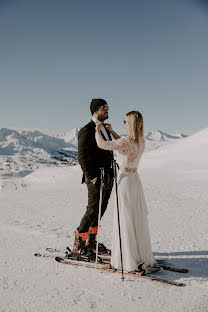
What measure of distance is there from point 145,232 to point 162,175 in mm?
13451

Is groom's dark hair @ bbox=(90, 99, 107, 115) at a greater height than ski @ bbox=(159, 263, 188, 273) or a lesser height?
greater

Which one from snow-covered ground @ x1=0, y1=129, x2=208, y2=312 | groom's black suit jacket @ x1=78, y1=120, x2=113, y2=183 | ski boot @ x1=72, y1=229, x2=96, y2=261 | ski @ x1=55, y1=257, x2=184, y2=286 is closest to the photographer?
snow-covered ground @ x1=0, y1=129, x2=208, y2=312

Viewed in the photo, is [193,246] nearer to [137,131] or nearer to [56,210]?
[137,131]

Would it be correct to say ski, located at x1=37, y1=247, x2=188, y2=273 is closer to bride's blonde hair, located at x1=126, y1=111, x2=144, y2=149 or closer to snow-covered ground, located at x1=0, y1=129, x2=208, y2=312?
snow-covered ground, located at x1=0, y1=129, x2=208, y2=312

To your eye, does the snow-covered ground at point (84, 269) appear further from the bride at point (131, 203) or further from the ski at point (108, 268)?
the bride at point (131, 203)

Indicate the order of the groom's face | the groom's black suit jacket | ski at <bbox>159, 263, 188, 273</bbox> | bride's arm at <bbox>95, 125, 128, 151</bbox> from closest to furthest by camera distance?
bride's arm at <bbox>95, 125, 128, 151</bbox> → ski at <bbox>159, 263, 188, 273</bbox> → the groom's black suit jacket → the groom's face

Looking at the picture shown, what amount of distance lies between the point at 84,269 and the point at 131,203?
4.48 feet

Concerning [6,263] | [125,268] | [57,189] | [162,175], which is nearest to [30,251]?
[6,263]

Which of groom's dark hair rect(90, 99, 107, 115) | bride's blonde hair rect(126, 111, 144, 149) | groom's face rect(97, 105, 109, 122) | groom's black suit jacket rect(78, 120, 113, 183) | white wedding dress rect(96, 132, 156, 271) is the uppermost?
groom's dark hair rect(90, 99, 107, 115)

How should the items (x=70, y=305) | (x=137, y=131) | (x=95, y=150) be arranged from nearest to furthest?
(x=70, y=305) → (x=137, y=131) → (x=95, y=150)

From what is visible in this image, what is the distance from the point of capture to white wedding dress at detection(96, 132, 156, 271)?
14.7ft

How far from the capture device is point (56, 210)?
34.7ft

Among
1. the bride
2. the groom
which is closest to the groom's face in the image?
the groom

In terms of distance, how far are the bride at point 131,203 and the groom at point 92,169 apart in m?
0.35
